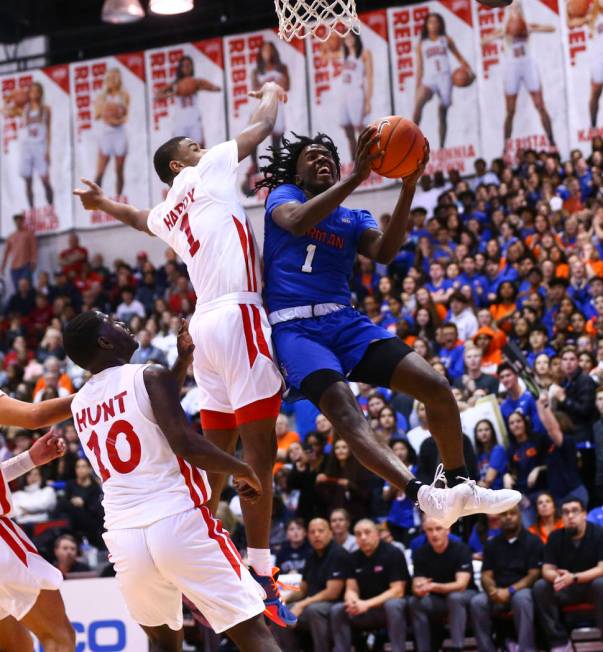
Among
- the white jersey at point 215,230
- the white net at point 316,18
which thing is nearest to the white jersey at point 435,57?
the white net at point 316,18

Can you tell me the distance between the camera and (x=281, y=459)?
469 inches

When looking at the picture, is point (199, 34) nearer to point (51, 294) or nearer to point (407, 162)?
point (51, 294)

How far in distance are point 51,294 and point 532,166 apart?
871 cm

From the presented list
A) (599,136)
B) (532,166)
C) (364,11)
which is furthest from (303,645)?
(364,11)

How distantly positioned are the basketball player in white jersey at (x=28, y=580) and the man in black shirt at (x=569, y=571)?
493 centimetres

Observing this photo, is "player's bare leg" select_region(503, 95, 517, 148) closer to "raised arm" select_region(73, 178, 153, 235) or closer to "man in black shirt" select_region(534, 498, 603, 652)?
"man in black shirt" select_region(534, 498, 603, 652)

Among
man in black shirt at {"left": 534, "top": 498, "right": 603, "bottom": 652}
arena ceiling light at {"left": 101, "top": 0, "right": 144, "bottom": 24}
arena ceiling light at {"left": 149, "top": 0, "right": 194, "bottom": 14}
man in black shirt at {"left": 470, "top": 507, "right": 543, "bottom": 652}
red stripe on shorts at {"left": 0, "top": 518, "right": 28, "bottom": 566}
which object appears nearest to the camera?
red stripe on shorts at {"left": 0, "top": 518, "right": 28, "bottom": 566}

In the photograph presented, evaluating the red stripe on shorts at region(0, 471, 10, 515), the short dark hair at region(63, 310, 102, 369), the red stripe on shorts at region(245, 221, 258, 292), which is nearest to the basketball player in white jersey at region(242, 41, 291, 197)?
the red stripe on shorts at region(245, 221, 258, 292)

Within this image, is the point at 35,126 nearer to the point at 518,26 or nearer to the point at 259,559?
Result: the point at 518,26

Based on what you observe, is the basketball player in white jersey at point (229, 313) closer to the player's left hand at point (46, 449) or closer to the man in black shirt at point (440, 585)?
the player's left hand at point (46, 449)

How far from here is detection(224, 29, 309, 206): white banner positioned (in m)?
19.5

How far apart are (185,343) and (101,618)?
4565 millimetres

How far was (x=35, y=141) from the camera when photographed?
833 inches

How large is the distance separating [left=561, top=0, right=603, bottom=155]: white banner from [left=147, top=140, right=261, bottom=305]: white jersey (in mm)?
13092
